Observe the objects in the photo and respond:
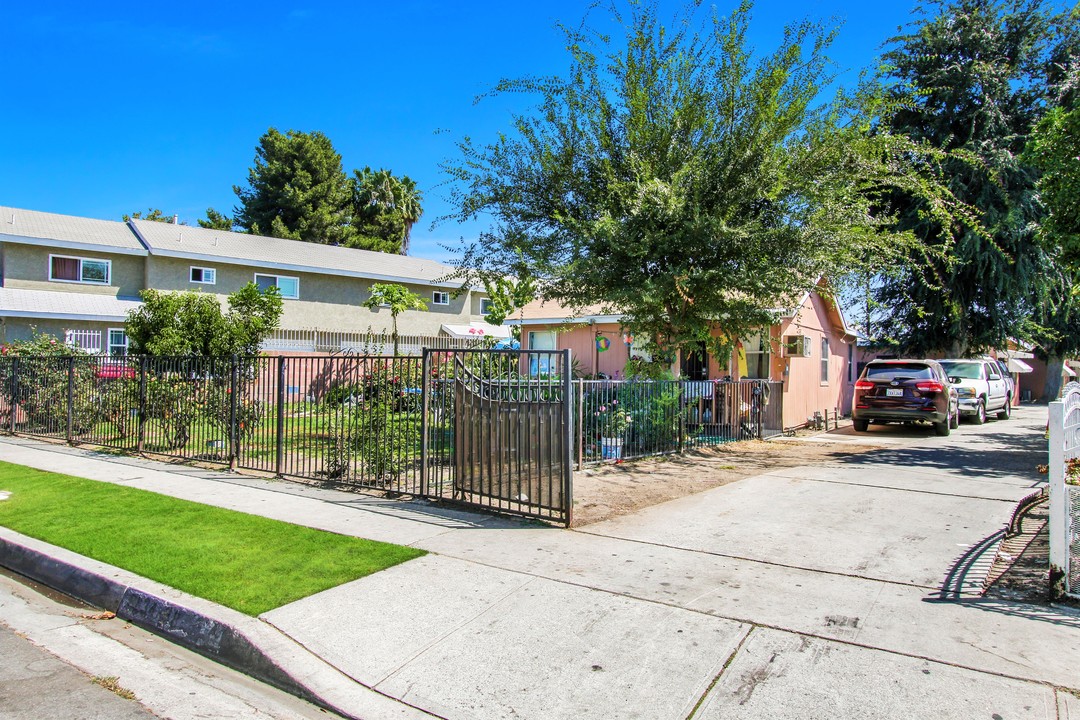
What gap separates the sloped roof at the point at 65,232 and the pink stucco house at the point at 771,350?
14420 mm

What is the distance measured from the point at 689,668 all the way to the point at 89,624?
14.4 feet

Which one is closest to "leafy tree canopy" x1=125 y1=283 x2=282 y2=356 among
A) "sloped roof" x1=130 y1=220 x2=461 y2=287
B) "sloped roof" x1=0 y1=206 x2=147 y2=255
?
"sloped roof" x1=130 y1=220 x2=461 y2=287

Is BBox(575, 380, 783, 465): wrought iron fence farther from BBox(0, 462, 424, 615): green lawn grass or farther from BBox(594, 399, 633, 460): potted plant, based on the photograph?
BBox(0, 462, 424, 615): green lawn grass

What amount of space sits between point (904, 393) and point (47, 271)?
85.2 ft

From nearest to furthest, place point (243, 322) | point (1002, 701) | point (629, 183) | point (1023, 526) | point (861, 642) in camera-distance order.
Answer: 1. point (1002, 701)
2. point (861, 642)
3. point (1023, 526)
4. point (629, 183)
5. point (243, 322)

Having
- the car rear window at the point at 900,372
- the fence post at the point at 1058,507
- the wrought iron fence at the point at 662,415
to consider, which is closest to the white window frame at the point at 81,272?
the wrought iron fence at the point at 662,415

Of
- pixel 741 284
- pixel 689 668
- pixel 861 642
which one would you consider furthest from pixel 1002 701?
pixel 741 284

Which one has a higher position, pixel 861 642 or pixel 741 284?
pixel 741 284

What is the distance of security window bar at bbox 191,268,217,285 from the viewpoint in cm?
2514

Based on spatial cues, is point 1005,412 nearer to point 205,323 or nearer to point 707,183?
point 707,183

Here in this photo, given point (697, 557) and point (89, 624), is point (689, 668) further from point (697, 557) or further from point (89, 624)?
point (89, 624)

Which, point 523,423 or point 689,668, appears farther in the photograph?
point 523,423

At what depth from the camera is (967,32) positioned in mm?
23453

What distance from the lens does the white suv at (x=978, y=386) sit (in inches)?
781
